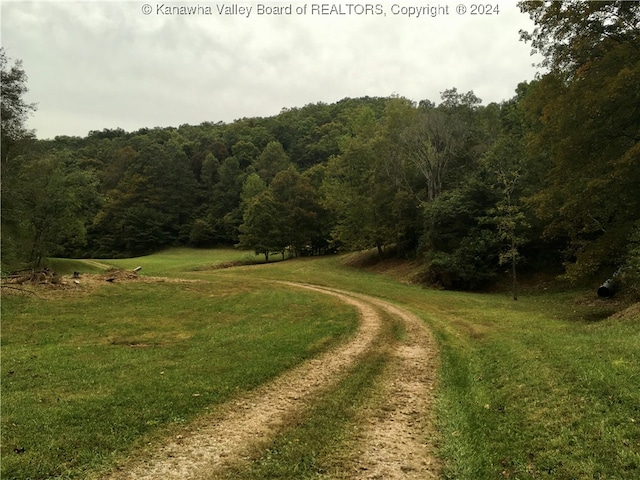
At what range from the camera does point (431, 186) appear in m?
42.4

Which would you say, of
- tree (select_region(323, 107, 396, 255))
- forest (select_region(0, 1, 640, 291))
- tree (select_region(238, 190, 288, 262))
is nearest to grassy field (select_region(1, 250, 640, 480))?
forest (select_region(0, 1, 640, 291))

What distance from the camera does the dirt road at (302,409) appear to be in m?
6.29

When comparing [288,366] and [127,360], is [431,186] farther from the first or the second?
[127,360]

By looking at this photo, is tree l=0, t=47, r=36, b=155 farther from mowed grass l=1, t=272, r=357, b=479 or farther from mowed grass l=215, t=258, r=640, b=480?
mowed grass l=215, t=258, r=640, b=480

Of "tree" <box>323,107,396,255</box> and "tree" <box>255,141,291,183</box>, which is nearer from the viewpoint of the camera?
"tree" <box>323,107,396,255</box>

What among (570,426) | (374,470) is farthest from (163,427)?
(570,426)

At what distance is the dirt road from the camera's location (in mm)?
6293

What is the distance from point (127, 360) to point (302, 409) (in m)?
6.15

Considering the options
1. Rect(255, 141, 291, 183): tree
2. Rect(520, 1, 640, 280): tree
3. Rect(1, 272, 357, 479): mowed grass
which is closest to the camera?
Rect(1, 272, 357, 479): mowed grass

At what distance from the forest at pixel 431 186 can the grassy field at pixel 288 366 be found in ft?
24.5

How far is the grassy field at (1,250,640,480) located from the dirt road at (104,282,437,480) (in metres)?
0.38

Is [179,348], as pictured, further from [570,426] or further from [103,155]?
[103,155]

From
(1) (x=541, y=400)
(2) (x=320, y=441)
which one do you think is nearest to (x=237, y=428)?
(2) (x=320, y=441)

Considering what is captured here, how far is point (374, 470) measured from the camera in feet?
20.8
